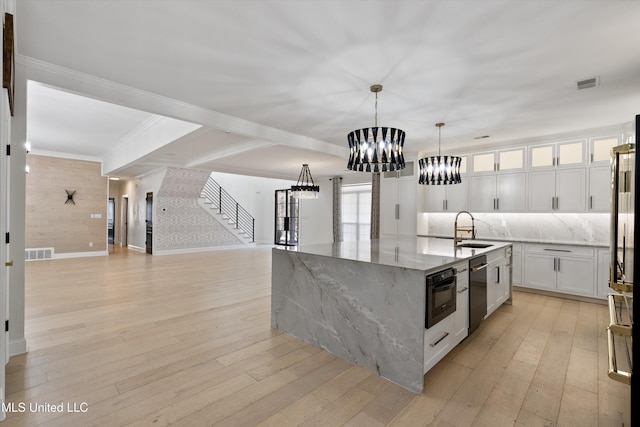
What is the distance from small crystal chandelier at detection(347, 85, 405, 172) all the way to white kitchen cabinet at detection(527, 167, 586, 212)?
12.3ft

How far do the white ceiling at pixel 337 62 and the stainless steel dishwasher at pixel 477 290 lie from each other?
1.96 meters

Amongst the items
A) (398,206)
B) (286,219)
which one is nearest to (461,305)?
(398,206)

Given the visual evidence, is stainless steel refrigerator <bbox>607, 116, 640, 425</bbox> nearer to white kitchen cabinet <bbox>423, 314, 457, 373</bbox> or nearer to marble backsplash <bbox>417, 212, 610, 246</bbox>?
white kitchen cabinet <bbox>423, 314, 457, 373</bbox>

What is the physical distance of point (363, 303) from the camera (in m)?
2.62

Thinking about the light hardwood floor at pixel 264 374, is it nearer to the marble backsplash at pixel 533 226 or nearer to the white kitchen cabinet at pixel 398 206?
the marble backsplash at pixel 533 226

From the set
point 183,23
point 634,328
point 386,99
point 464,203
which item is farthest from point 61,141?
point 634,328

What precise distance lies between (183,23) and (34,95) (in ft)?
12.1

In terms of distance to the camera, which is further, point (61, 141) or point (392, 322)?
point (61, 141)

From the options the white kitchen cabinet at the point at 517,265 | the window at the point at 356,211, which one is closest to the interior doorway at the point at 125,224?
the window at the point at 356,211

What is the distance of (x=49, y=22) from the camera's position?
7.59 feet

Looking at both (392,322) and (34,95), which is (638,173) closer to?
(392,322)

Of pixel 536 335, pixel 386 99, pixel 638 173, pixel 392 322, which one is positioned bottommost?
pixel 536 335

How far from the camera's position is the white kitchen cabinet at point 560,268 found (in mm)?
4652
